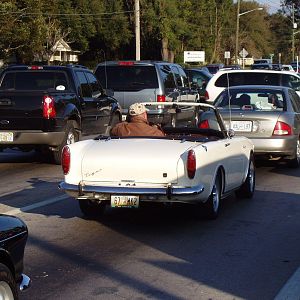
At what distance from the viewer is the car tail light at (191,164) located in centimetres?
762

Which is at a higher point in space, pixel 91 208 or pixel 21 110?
pixel 21 110

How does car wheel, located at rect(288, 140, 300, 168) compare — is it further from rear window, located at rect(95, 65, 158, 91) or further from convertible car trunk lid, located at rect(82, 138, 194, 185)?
convertible car trunk lid, located at rect(82, 138, 194, 185)

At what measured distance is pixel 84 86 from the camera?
15.1 m

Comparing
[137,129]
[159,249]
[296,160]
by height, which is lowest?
[296,160]

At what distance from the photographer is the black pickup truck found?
13.3m

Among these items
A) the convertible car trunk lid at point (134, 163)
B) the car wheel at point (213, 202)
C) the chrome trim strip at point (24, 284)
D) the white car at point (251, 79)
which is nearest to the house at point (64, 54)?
the white car at point (251, 79)

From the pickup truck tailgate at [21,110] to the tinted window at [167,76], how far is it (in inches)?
182

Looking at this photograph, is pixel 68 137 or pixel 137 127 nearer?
pixel 137 127

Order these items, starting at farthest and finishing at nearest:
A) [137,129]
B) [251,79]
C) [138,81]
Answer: [251,79] < [138,81] < [137,129]

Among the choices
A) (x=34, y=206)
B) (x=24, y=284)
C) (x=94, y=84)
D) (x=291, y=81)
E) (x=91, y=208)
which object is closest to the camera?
(x=24, y=284)

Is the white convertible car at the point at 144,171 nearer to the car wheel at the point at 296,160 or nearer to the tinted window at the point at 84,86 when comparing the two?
the car wheel at the point at 296,160

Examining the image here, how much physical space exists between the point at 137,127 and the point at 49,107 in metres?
4.71

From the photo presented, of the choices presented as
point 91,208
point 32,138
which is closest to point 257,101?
point 32,138

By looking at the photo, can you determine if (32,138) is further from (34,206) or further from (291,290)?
(291,290)
